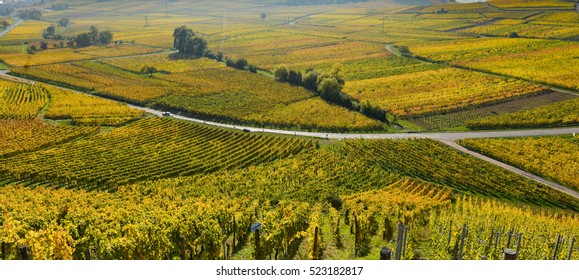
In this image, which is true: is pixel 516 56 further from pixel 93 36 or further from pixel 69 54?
pixel 93 36

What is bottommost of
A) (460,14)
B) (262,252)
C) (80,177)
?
(80,177)

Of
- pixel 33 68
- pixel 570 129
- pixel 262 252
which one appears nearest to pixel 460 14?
pixel 570 129

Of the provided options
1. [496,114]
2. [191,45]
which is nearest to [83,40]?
[191,45]

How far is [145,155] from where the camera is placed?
5438cm

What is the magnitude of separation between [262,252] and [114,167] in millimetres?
32286

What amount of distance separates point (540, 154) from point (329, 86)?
1612 inches

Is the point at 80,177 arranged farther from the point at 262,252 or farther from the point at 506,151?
the point at 506,151

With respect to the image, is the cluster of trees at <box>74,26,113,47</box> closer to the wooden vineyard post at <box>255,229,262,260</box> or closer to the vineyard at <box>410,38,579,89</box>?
the vineyard at <box>410,38,579,89</box>

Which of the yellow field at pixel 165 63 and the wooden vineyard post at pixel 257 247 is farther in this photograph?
the yellow field at pixel 165 63

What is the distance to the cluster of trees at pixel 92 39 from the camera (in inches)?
6284

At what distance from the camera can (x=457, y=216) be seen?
32.8 meters

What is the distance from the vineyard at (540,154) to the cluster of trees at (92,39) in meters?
145

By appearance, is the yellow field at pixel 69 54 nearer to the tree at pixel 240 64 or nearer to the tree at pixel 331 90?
the tree at pixel 240 64

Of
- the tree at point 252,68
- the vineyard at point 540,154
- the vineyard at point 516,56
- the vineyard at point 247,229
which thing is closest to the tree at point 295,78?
the tree at point 252,68
